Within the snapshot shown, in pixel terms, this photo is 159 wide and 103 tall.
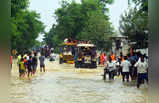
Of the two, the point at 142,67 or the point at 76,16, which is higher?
the point at 76,16

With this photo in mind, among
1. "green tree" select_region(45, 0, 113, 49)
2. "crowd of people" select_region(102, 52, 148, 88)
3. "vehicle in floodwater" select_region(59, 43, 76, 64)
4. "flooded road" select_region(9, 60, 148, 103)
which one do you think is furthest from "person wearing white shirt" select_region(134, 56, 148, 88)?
"green tree" select_region(45, 0, 113, 49)

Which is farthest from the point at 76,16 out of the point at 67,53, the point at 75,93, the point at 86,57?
the point at 75,93

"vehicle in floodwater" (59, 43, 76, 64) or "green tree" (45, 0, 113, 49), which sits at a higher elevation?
"green tree" (45, 0, 113, 49)

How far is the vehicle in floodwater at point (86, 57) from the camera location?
112 ft

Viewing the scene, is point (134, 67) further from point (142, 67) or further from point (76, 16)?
point (76, 16)

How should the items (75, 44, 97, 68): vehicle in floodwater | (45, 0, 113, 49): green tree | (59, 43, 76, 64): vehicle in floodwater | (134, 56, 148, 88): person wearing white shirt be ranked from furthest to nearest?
(45, 0, 113, 49): green tree → (59, 43, 76, 64): vehicle in floodwater → (75, 44, 97, 68): vehicle in floodwater → (134, 56, 148, 88): person wearing white shirt

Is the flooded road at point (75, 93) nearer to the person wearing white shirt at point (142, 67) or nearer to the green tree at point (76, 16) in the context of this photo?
the person wearing white shirt at point (142, 67)

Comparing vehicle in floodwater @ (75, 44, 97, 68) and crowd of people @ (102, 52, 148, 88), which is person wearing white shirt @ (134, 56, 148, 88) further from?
vehicle in floodwater @ (75, 44, 97, 68)

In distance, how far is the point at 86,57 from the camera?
35.8 meters

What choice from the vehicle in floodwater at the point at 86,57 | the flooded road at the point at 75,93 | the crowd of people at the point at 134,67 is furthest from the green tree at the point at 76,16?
the flooded road at the point at 75,93

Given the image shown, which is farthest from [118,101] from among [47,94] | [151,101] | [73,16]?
[73,16]

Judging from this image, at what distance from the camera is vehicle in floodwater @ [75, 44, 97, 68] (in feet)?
112
